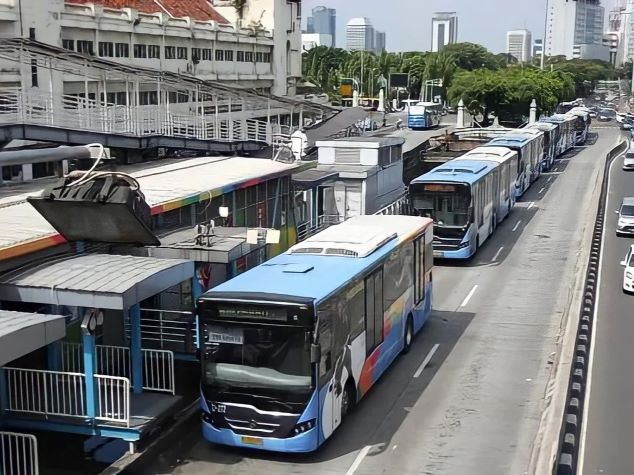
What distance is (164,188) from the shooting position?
18.2 m

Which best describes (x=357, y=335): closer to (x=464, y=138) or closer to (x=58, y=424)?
(x=58, y=424)

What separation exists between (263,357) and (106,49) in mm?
42390

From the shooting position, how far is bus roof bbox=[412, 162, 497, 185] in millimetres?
27250

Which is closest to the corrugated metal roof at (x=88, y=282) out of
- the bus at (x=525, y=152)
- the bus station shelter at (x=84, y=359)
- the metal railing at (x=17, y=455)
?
the bus station shelter at (x=84, y=359)

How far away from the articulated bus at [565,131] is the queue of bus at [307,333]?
1844 inches

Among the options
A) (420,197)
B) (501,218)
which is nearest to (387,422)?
(420,197)

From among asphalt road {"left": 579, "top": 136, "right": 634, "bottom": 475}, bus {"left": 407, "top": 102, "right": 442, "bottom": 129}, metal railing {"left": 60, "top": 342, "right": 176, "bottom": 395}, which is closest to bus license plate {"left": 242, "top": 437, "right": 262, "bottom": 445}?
metal railing {"left": 60, "top": 342, "right": 176, "bottom": 395}

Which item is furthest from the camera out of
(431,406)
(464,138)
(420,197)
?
(464,138)

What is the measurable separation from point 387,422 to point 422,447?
117 centimetres

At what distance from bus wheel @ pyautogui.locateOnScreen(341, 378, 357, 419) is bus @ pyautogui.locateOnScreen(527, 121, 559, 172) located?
136ft

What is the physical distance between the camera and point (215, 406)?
41.8ft

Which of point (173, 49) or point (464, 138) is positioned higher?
point (173, 49)

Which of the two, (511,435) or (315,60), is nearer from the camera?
(511,435)

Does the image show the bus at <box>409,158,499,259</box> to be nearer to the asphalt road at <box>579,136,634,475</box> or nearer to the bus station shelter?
the asphalt road at <box>579,136,634,475</box>
